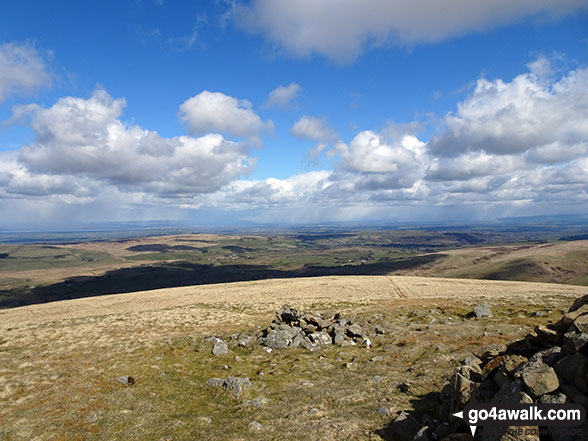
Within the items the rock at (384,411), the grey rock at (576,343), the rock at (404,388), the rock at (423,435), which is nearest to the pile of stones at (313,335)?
the rock at (404,388)

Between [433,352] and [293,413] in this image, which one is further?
[433,352]

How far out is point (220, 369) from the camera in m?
26.2

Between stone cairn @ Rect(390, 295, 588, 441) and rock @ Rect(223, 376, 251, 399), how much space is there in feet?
34.5

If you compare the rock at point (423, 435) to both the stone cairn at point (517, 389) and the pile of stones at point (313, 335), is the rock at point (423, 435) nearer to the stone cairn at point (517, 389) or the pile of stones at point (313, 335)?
the stone cairn at point (517, 389)

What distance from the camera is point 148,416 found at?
60.6 ft

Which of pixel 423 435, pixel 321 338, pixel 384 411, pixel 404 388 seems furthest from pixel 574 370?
pixel 321 338

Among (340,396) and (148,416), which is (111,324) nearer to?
(148,416)

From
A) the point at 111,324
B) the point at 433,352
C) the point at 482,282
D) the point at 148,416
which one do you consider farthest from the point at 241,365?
the point at 482,282

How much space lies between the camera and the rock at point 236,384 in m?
21.2

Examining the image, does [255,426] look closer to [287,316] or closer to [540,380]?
[540,380]

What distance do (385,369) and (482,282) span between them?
199ft

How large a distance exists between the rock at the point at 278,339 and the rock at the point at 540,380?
21686 millimetres

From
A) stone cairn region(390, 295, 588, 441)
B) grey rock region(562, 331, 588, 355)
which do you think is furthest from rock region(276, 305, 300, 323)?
grey rock region(562, 331, 588, 355)

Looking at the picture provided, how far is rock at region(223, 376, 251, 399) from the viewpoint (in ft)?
69.5
